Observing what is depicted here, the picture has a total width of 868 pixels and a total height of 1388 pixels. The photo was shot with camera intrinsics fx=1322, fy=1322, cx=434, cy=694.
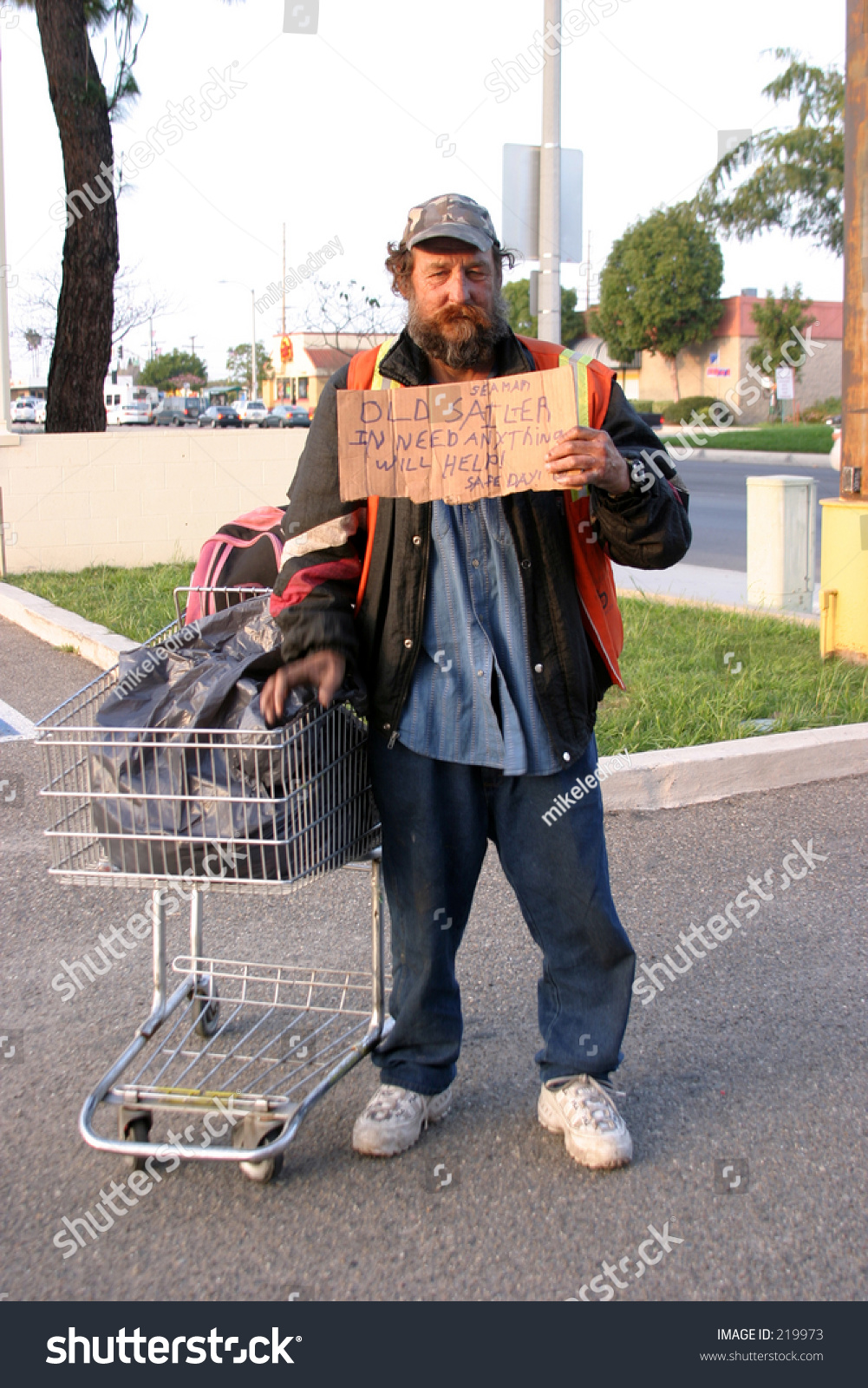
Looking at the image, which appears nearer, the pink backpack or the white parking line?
the pink backpack

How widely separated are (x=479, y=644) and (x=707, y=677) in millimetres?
4398

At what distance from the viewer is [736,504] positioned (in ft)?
67.5

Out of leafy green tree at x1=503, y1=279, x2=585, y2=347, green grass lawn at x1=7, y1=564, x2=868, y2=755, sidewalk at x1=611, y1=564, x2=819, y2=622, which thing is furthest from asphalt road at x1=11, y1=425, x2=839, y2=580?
leafy green tree at x1=503, y1=279, x2=585, y2=347

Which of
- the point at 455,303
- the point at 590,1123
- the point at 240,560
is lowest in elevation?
the point at 590,1123

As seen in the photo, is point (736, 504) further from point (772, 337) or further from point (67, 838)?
point (772, 337)

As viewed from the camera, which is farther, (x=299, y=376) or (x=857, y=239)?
(x=299, y=376)

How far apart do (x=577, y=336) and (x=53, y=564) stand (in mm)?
52278

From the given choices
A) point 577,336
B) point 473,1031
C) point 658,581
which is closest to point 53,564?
point 658,581

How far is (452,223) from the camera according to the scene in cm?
277

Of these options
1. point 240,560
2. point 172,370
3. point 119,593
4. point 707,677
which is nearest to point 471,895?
point 240,560

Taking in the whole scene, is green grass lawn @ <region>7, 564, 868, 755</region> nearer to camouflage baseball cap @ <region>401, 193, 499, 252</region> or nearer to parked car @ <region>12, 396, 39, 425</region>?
camouflage baseball cap @ <region>401, 193, 499, 252</region>

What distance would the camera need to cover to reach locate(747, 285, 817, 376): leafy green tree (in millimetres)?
47656

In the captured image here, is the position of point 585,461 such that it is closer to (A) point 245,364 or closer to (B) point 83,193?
(B) point 83,193

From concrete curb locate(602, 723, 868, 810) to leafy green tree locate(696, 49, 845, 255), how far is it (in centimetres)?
3010
